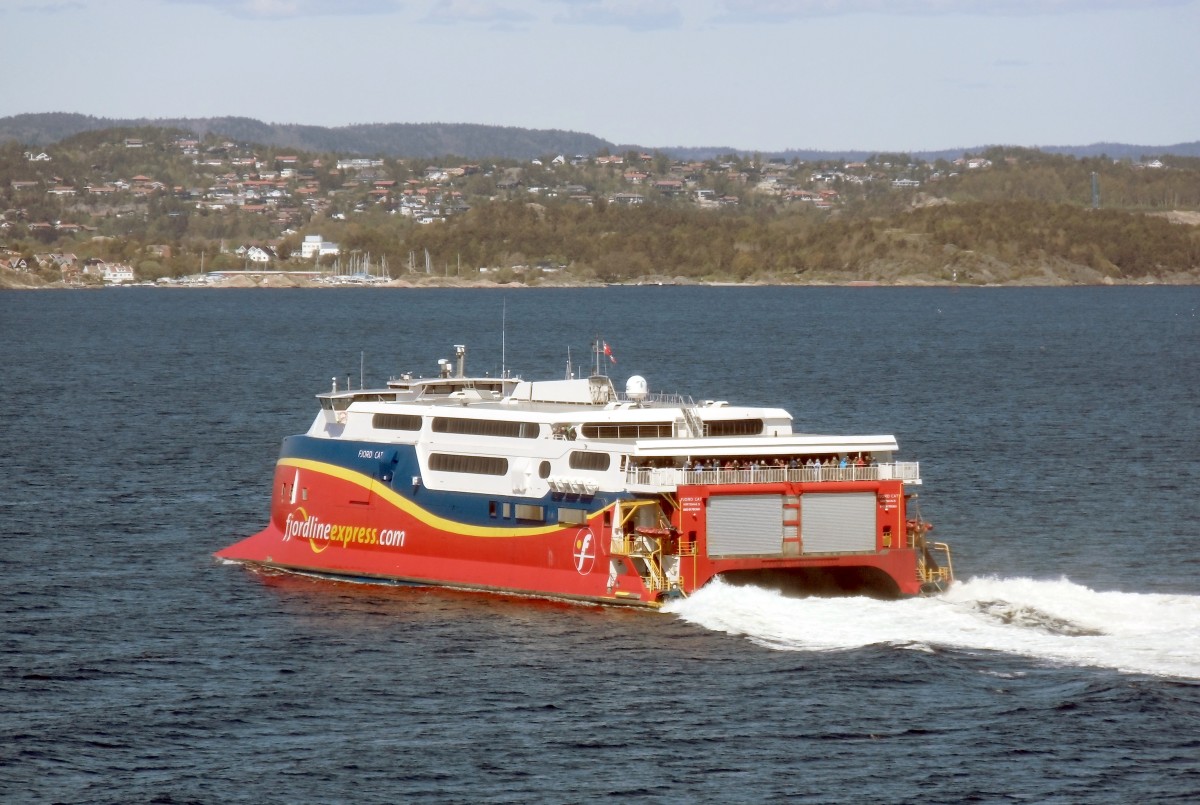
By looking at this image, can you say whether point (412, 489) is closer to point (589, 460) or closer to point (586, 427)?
point (586, 427)

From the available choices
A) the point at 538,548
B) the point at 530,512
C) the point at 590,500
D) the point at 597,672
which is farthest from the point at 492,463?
the point at 597,672

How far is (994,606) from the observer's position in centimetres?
4475

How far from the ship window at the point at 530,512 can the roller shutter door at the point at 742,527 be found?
500 centimetres

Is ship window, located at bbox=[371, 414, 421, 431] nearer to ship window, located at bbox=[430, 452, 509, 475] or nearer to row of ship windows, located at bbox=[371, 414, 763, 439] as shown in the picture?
row of ship windows, located at bbox=[371, 414, 763, 439]

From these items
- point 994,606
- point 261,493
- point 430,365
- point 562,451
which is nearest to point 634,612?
point 562,451

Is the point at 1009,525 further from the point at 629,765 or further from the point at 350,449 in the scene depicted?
the point at 629,765

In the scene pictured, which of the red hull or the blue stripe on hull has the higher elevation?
the blue stripe on hull

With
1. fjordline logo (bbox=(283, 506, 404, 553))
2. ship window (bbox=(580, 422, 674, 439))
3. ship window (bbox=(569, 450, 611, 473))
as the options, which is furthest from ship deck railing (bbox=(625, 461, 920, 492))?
fjordline logo (bbox=(283, 506, 404, 553))

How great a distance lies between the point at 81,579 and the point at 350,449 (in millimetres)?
8348

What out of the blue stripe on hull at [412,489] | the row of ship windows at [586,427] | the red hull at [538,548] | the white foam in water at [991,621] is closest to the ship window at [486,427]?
the row of ship windows at [586,427]

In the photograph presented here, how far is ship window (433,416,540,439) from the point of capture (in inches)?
1929

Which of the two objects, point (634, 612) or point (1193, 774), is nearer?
point (1193, 774)

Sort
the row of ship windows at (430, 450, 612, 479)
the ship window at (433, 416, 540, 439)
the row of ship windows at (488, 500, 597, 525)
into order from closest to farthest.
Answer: the row of ship windows at (488, 500, 597, 525)
the row of ship windows at (430, 450, 612, 479)
the ship window at (433, 416, 540, 439)

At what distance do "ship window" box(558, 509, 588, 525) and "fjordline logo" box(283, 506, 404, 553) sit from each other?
5.68 meters
